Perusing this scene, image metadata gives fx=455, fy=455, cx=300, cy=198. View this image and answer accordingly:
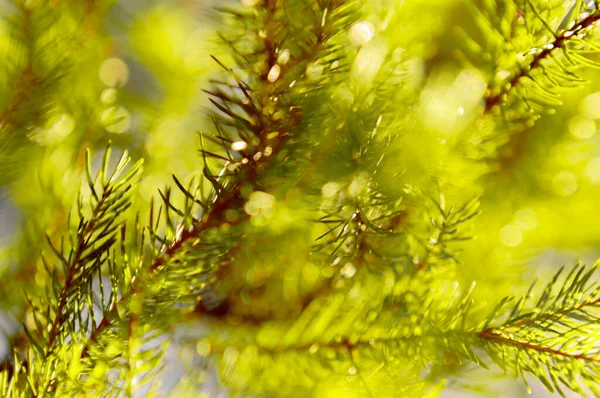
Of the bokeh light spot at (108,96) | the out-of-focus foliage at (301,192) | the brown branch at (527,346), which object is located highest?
the bokeh light spot at (108,96)

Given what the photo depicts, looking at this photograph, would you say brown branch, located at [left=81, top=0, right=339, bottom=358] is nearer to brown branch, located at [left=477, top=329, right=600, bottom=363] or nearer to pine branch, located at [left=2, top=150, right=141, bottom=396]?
pine branch, located at [left=2, top=150, right=141, bottom=396]

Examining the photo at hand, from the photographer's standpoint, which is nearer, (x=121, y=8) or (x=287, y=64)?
(x=287, y=64)

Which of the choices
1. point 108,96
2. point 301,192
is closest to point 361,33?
point 301,192

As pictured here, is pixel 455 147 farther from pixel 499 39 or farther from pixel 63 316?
pixel 63 316

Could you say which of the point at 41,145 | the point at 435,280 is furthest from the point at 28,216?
the point at 435,280

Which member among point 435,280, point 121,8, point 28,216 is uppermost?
point 121,8

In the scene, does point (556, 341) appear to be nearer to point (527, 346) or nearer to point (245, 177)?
point (527, 346)

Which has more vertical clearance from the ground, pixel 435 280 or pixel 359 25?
pixel 359 25

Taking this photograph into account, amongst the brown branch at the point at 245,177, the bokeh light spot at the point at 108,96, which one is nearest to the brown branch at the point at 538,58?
the brown branch at the point at 245,177

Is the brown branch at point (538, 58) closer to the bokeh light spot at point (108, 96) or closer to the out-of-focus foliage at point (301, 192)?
the out-of-focus foliage at point (301, 192)
